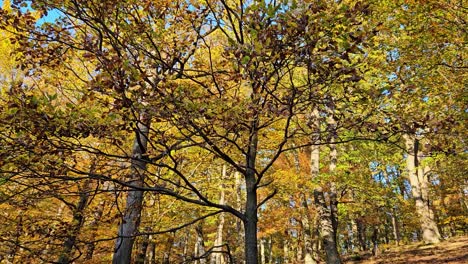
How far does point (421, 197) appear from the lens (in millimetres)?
16703

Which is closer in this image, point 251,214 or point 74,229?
point 251,214

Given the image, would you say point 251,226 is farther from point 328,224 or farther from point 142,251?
point 328,224

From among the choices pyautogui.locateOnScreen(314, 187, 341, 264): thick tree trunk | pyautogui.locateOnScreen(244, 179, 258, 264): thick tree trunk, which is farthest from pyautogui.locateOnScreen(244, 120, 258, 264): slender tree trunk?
pyautogui.locateOnScreen(314, 187, 341, 264): thick tree trunk

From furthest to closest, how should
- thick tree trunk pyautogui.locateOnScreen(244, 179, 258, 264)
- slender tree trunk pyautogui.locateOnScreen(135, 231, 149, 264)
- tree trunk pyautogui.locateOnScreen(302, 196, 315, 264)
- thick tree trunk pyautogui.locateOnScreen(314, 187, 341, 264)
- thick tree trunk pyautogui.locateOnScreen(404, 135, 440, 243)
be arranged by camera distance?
1. thick tree trunk pyautogui.locateOnScreen(404, 135, 440, 243)
2. tree trunk pyautogui.locateOnScreen(302, 196, 315, 264)
3. thick tree trunk pyautogui.locateOnScreen(314, 187, 341, 264)
4. slender tree trunk pyautogui.locateOnScreen(135, 231, 149, 264)
5. thick tree trunk pyautogui.locateOnScreen(244, 179, 258, 264)

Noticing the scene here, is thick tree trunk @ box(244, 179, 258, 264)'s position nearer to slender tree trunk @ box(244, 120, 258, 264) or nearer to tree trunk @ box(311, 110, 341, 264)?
slender tree trunk @ box(244, 120, 258, 264)

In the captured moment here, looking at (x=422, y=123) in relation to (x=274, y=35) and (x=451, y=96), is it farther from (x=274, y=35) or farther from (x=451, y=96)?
(x=451, y=96)

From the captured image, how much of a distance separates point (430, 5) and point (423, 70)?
1934 millimetres

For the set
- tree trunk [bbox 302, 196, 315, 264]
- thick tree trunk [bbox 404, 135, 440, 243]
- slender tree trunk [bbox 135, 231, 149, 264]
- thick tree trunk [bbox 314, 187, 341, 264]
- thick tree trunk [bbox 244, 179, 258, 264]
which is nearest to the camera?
thick tree trunk [bbox 244, 179, 258, 264]

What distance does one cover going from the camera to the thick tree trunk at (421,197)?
50.4ft

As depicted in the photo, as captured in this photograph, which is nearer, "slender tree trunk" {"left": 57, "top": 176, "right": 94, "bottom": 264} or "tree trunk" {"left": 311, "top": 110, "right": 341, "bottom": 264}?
"slender tree trunk" {"left": 57, "top": 176, "right": 94, "bottom": 264}

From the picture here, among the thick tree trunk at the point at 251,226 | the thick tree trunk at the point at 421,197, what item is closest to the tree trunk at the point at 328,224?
the thick tree trunk at the point at 421,197

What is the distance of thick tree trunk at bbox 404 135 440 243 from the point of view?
15.4 metres

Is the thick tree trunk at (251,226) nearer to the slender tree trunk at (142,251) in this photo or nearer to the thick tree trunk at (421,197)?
the slender tree trunk at (142,251)

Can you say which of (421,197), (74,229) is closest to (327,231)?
(74,229)
